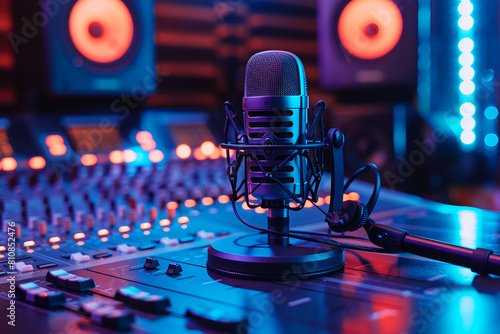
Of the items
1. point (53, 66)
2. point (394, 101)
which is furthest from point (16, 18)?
point (394, 101)

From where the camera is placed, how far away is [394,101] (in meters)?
2.52

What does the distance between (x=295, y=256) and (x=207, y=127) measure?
1.08 meters

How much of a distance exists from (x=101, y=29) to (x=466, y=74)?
8.98 ft

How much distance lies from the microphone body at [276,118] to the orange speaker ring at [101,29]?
3.15ft

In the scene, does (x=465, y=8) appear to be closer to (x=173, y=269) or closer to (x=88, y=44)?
(x=88, y=44)

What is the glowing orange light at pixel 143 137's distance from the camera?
164 centimetres

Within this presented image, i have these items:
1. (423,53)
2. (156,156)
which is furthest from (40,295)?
(423,53)

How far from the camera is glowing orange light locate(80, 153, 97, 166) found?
1470mm

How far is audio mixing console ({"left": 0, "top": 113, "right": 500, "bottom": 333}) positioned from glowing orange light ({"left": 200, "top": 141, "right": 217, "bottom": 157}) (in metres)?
0.02

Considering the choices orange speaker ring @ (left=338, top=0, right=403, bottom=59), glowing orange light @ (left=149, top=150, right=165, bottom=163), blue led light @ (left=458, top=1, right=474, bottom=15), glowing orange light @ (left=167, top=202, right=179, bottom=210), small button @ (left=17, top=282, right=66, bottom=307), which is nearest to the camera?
small button @ (left=17, top=282, right=66, bottom=307)

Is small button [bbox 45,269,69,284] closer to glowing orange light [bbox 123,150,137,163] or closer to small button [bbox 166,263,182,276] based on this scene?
small button [bbox 166,263,182,276]

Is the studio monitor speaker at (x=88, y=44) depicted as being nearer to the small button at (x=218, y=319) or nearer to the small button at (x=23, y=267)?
the small button at (x=23, y=267)

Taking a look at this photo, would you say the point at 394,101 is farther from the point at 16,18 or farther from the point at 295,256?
the point at 295,256

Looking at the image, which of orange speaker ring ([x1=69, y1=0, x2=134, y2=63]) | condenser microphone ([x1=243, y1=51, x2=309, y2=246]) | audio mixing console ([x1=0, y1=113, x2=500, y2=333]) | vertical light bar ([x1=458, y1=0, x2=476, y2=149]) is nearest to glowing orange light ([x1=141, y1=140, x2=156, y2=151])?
audio mixing console ([x1=0, y1=113, x2=500, y2=333])
